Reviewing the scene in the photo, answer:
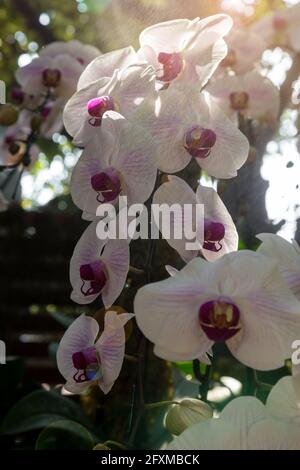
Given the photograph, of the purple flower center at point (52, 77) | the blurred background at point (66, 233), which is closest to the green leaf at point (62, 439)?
the blurred background at point (66, 233)

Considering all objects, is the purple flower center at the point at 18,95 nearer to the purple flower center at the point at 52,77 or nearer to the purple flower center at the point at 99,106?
the purple flower center at the point at 52,77

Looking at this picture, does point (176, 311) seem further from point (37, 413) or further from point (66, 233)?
point (66, 233)

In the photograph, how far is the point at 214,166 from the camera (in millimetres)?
495

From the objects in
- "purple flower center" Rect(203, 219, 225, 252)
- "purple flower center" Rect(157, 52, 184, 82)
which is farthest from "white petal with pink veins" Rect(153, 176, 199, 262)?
"purple flower center" Rect(157, 52, 184, 82)

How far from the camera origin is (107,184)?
47 cm

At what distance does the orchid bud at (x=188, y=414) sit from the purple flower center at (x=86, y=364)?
6cm

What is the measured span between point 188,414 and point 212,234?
13 centimetres

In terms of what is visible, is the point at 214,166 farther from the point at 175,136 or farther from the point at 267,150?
the point at 267,150

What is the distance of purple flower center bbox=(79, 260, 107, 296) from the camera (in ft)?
1.55

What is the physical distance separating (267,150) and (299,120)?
0.21 m

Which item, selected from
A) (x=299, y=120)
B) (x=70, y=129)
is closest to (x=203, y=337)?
(x=70, y=129)

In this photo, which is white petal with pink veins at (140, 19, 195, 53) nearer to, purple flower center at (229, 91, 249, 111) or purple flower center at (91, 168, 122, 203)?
purple flower center at (91, 168, 122, 203)

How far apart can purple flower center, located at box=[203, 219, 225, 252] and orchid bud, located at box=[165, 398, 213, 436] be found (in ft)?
0.36

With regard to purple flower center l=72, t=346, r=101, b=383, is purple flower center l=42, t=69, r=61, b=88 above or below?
above
